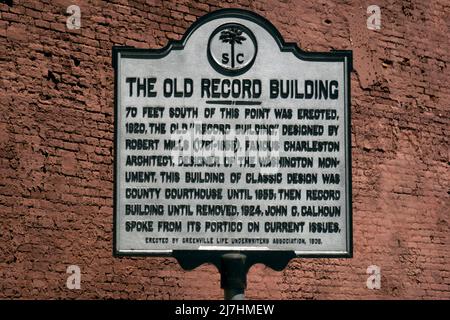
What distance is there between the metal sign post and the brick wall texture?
12.2 feet

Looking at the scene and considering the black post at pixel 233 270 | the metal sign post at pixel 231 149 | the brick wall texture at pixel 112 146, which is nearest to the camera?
the black post at pixel 233 270

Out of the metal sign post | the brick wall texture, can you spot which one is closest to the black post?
the metal sign post

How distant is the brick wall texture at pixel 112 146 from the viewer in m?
10.2

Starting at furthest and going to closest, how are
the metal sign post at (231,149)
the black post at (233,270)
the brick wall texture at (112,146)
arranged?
the brick wall texture at (112,146)
the metal sign post at (231,149)
the black post at (233,270)

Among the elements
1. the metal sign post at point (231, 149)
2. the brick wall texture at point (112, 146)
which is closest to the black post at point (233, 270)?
the metal sign post at point (231, 149)

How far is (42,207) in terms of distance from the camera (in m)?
10.2

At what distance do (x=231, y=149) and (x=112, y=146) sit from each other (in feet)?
13.9

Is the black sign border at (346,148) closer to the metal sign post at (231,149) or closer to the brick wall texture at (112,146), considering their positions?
the metal sign post at (231,149)

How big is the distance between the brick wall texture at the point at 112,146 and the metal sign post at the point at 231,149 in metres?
3.70

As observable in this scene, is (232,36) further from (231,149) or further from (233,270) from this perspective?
(233,270)

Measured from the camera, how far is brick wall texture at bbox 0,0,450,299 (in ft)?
33.5

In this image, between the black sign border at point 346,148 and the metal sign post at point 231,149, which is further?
the metal sign post at point 231,149

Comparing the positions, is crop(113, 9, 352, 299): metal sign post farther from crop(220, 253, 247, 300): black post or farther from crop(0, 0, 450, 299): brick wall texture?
crop(0, 0, 450, 299): brick wall texture

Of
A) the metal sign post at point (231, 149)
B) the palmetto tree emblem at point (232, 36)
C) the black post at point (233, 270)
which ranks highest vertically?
the palmetto tree emblem at point (232, 36)
